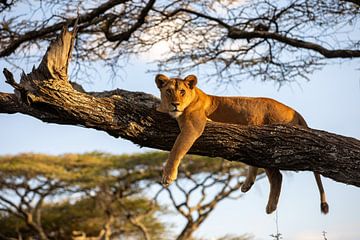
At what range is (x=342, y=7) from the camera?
8.30m

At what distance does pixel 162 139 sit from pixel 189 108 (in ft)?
0.96

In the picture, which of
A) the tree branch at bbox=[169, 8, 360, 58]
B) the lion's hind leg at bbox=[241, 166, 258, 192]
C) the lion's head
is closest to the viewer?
the lion's head

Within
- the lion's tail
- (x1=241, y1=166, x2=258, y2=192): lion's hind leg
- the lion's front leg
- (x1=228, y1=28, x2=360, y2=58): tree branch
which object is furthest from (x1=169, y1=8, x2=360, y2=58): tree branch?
the lion's front leg

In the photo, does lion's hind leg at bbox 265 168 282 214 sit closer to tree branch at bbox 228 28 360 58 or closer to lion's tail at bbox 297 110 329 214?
lion's tail at bbox 297 110 329 214

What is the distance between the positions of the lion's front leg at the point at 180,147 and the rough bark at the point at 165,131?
173mm

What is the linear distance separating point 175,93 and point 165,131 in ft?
0.92

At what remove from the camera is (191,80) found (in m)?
4.70

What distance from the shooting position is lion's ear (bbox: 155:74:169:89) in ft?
15.4

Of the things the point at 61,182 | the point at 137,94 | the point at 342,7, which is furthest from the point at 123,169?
the point at 137,94

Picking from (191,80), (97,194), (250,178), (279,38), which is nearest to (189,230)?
(97,194)

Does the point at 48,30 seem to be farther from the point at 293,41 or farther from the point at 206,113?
the point at 206,113

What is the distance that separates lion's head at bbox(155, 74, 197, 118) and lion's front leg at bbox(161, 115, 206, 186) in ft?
0.39

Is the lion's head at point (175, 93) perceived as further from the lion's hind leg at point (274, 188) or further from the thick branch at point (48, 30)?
the thick branch at point (48, 30)

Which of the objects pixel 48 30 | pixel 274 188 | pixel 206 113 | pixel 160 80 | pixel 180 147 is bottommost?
pixel 274 188
